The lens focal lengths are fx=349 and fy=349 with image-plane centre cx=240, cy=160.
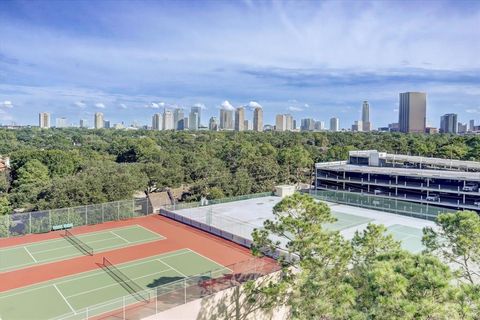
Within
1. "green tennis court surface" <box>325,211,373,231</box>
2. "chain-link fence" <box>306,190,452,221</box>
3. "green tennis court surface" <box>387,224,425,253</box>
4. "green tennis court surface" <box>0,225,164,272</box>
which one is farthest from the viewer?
"chain-link fence" <box>306,190,452,221</box>

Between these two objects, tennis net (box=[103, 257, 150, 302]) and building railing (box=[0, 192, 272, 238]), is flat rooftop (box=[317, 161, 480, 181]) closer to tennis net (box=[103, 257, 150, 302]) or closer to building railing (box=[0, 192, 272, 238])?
building railing (box=[0, 192, 272, 238])

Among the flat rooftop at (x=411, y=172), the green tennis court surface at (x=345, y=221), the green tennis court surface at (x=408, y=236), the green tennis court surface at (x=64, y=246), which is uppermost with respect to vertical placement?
the flat rooftop at (x=411, y=172)

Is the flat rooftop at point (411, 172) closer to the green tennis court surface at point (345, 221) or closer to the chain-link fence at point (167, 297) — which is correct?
the green tennis court surface at point (345, 221)

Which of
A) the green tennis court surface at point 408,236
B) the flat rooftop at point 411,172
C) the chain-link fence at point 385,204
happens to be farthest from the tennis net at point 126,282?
the flat rooftop at point 411,172

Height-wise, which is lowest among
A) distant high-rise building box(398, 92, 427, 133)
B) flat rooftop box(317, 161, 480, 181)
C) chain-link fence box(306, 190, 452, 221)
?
chain-link fence box(306, 190, 452, 221)

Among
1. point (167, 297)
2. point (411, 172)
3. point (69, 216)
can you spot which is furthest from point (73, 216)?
point (411, 172)

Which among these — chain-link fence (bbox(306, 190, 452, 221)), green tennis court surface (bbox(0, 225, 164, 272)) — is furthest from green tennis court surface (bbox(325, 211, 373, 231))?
green tennis court surface (bbox(0, 225, 164, 272))

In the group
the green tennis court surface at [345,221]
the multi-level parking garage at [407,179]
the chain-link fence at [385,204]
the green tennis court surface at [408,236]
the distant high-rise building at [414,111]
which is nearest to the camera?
the green tennis court surface at [408,236]

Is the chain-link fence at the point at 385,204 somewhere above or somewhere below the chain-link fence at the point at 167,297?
above
